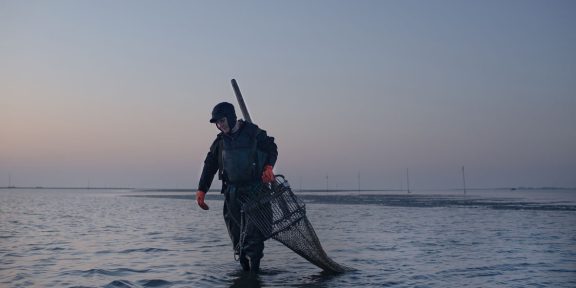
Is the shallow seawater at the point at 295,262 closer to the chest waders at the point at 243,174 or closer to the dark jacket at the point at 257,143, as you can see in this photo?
the chest waders at the point at 243,174

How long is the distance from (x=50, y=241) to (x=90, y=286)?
714 cm

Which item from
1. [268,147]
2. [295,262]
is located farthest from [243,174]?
[295,262]

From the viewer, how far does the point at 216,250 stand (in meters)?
10.8

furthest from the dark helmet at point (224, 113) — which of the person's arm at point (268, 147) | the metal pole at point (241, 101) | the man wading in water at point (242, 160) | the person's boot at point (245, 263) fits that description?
the person's boot at point (245, 263)

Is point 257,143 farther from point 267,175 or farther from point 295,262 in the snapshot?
point 295,262

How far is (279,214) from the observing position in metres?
7.02

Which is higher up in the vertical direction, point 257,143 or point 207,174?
point 257,143

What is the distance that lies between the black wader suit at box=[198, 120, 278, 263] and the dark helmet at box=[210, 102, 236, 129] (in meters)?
0.15

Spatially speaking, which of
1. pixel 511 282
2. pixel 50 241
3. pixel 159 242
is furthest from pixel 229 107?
pixel 50 241

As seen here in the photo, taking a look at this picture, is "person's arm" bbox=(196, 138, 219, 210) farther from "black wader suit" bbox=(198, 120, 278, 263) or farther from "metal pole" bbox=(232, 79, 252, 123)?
"metal pole" bbox=(232, 79, 252, 123)

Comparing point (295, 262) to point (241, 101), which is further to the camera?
point (295, 262)

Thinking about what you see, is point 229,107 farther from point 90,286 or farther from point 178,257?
point 178,257

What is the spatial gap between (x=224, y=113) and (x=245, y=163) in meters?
0.77

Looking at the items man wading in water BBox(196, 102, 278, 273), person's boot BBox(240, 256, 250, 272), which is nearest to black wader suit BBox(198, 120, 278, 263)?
man wading in water BBox(196, 102, 278, 273)
